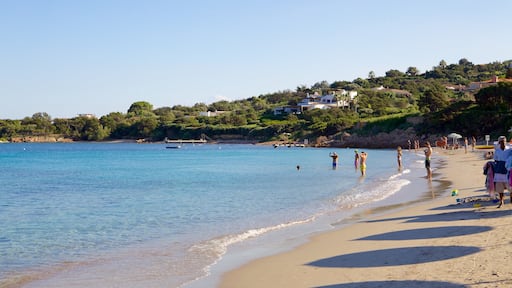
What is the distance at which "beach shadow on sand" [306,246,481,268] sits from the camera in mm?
8625

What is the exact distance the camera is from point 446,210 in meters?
14.3

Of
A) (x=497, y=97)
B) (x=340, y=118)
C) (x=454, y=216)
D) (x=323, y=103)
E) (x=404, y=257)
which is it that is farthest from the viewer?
(x=323, y=103)

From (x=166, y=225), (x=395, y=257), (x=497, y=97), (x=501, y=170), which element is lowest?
Result: (x=166, y=225)

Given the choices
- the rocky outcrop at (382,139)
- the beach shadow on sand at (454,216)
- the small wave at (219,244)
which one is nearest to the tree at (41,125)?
the rocky outcrop at (382,139)

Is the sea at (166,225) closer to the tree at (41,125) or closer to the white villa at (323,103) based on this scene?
the white villa at (323,103)

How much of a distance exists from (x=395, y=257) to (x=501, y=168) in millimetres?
5394

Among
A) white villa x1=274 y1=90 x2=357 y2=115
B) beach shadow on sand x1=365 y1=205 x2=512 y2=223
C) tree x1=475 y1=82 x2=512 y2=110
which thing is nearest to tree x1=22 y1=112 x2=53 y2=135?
white villa x1=274 y1=90 x2=357 y2=115

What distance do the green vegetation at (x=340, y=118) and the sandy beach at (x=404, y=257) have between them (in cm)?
5667

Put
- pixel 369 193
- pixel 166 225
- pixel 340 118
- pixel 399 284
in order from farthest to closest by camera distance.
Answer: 1. pixel 340 118
2. pixel 369 193
3. pixel 166 225
4. pixel 399 284

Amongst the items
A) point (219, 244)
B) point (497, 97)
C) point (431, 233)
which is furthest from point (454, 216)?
point (497, 97)

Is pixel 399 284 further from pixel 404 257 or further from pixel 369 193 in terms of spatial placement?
pixel 369 193

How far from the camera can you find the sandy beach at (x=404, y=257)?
24.8 ft

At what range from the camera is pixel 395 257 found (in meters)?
9.08

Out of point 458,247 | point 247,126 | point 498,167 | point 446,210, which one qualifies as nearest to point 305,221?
point 446,210
